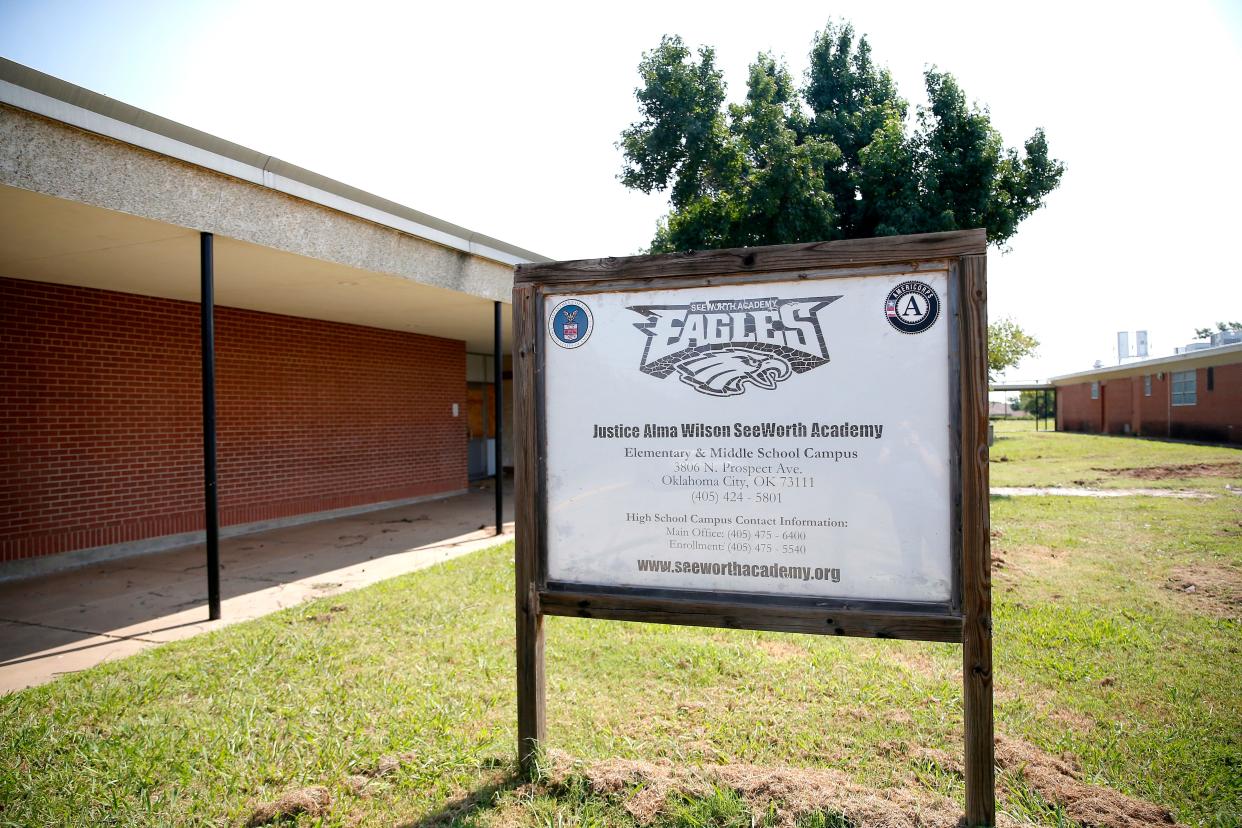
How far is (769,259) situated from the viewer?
9.71ft

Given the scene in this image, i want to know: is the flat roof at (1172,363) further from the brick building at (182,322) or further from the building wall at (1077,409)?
the brick building at (182,322)

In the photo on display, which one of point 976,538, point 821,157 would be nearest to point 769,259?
point 976,538

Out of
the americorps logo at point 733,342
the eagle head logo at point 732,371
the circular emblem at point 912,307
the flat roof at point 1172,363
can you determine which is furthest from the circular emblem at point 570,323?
the flat roof at point 1172,363

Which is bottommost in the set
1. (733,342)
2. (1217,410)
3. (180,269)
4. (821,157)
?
(1217,410)

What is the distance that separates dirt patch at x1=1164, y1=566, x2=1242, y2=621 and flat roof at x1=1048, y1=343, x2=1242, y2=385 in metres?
22.5

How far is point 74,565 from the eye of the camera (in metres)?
8.05

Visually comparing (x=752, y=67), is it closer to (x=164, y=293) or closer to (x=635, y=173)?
(x=635, y=173)

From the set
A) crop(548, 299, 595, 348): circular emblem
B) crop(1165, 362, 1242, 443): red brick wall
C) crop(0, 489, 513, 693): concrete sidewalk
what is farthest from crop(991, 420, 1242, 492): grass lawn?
crop(548, 299, 595, 348): circular emblem

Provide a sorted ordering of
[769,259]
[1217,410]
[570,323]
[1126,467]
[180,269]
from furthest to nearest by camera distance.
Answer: [1217,410], [1126,467], [180,269], [570,323], [769,259]

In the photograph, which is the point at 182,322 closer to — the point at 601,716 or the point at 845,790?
the point at 601,716

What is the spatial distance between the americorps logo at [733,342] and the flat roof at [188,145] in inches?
170

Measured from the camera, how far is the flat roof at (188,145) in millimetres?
4590

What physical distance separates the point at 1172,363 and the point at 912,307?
33235 millimetres

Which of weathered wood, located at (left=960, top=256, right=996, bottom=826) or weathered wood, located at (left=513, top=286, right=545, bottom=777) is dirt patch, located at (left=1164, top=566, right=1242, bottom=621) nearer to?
weathered wood, located at (left=960, top=256, right=996, bottom=826)
